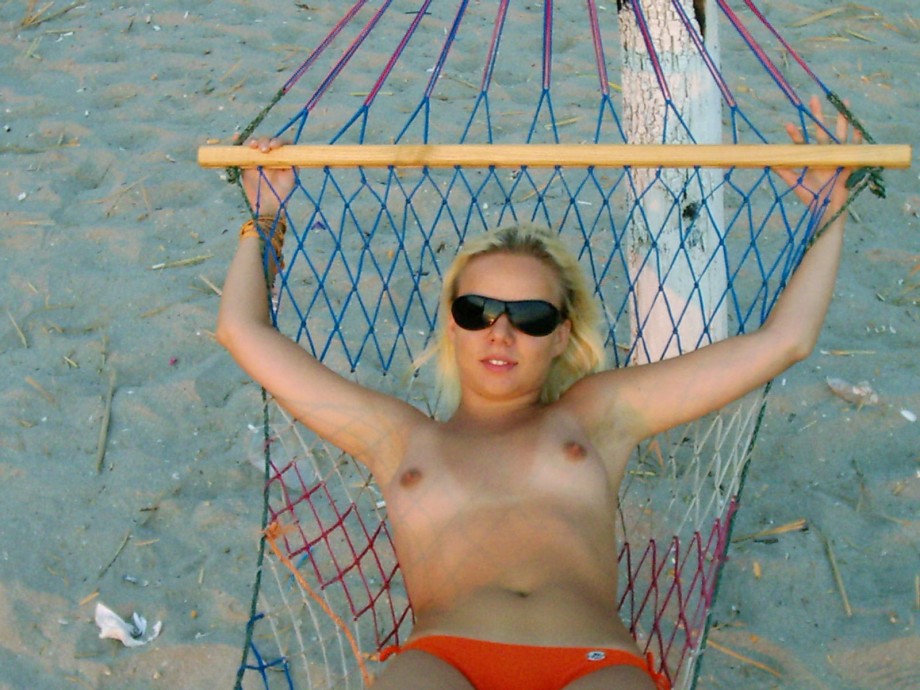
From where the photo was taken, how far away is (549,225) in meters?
2.91

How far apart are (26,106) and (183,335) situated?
4.39ft

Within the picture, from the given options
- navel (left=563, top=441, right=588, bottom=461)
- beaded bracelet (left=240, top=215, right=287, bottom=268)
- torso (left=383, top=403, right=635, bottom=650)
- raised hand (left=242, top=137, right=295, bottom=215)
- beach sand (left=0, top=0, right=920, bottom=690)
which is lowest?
beach sand (left=0, top=0, right=920, bottom=690)

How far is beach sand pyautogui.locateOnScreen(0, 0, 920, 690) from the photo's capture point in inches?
89.1

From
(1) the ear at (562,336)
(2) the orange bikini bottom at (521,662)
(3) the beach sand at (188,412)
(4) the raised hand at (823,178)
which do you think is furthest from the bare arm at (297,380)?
(4) the raised hand at (823,178)

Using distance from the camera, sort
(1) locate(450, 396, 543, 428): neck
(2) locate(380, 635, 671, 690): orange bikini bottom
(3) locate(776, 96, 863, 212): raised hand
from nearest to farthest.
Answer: (2) locate(380, 635, 671, 690): orange bikini bottom
(3) locate(776, 96, 863, 212): raised hand
(1) locate(450, 396, 543, 428): neck

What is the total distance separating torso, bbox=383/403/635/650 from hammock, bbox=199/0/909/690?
15 cm

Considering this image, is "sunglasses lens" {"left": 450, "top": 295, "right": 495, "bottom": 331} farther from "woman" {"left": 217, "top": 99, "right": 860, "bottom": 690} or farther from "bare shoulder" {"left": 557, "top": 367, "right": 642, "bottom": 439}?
"bare shoulder" {"left": 557, "top": 367, "right": 642, "bottom": 439}

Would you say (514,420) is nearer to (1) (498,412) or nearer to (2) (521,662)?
(1) (498,412)

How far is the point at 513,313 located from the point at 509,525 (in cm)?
38

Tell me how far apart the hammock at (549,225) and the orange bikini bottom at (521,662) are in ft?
0.82

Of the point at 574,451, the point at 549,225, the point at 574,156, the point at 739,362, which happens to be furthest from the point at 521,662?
the point at 549,225

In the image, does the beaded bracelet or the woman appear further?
the beaded bracelet

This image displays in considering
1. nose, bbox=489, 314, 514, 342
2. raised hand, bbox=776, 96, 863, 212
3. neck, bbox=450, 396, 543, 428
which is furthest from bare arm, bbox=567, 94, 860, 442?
nose, bbox=489, 314, 514, 342

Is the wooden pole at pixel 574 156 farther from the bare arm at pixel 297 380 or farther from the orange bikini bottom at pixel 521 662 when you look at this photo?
the orange bikini bottom at pixel 521 662
